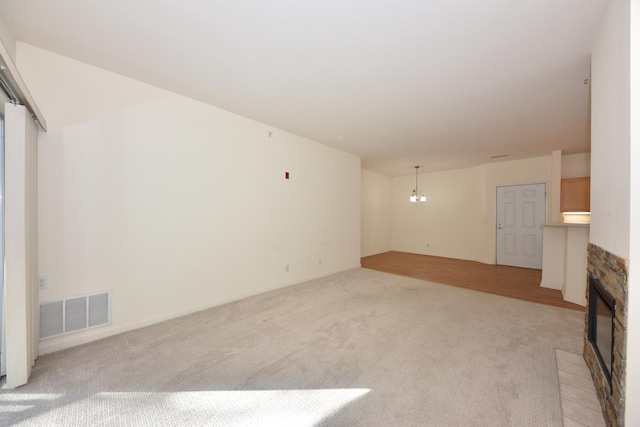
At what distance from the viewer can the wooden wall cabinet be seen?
508 cm

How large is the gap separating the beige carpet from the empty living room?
20mm

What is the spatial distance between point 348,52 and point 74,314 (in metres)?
3.70

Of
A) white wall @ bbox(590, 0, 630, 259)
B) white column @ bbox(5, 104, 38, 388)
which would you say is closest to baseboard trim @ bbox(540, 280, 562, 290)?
white wall @ bbox(590, 0, 630, 259)

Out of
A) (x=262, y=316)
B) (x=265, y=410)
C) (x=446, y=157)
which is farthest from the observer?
(x=446, y=157)

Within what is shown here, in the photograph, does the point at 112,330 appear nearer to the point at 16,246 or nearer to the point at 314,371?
the point at 16,246

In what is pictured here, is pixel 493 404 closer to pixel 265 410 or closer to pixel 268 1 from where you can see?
pixel 265 410

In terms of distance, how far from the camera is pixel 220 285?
359cm

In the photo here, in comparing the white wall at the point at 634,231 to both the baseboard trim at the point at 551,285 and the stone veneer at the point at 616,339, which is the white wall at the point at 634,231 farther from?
the baseboard trim at the point at 551,285

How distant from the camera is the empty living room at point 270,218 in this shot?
5.58 feet

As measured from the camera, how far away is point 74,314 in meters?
2.48

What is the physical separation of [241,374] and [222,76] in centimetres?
295

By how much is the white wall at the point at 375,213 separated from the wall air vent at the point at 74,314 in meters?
6.24

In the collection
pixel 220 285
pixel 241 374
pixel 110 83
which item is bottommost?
pixel 241 374

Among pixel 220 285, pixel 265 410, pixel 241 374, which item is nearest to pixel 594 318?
pixel 265 410
